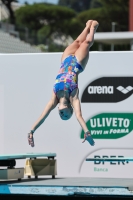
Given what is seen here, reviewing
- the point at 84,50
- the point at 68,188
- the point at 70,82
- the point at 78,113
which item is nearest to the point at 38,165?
the point at 78,113

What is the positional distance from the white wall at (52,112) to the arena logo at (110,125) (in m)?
0.06

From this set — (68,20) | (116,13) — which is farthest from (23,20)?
(116,13)

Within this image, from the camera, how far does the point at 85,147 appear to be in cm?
958

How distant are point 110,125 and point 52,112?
856mm

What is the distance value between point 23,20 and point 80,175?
59046 millimetres

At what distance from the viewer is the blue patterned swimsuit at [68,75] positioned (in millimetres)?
9078

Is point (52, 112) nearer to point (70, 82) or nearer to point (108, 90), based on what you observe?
point (70, 82)

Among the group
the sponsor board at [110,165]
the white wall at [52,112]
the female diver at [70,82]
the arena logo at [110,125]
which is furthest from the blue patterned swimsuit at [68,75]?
the sponsor board at [110,165]

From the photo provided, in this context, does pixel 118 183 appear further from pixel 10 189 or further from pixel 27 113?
pixel 27 113

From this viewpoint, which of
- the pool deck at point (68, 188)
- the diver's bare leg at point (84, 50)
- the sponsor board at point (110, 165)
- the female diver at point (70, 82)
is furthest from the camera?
the sponsor board at point (110, 165)

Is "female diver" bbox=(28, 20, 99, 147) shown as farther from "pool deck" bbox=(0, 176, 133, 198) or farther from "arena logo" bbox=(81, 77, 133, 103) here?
"pool deck" bbox=(0, 176, 133, 198)

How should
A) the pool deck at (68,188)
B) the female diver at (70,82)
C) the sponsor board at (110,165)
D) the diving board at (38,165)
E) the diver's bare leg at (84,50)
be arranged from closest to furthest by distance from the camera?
the pool deck at (68,188), the diving board at (38,165), the female diver at (70,82), the diver's bare leg at (84,50), the sponsor board at (110,165)

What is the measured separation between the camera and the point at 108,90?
9602 millimetres

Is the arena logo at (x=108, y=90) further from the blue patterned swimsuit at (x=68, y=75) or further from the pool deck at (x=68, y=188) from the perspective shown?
the pool deck at (x=68, y=188)
